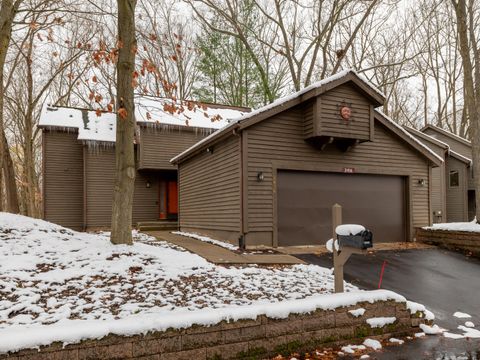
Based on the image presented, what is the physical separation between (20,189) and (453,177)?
31436 millimetres

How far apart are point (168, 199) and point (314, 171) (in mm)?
9998

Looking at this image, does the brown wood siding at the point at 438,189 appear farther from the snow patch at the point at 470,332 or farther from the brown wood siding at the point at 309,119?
the snow patch at the point at 470,332

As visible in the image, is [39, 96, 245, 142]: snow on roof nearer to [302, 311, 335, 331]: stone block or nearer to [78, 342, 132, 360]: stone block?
[302, 311, 335, 331]: stone block

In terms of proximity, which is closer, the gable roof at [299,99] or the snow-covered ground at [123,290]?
the snow-covered ground at [123,290]

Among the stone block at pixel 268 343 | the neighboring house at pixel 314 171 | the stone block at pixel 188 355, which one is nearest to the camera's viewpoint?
the stone block at pixel 188 355

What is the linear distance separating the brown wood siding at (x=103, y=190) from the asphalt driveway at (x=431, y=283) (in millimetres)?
11167

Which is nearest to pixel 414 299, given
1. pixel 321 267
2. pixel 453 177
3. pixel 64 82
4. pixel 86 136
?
pixel 321 267

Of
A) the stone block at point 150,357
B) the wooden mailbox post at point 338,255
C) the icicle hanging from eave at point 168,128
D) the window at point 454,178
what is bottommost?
the stone block at point 150,357

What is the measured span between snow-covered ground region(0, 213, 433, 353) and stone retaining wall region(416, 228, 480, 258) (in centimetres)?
548

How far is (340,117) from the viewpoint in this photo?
10211 millimetres

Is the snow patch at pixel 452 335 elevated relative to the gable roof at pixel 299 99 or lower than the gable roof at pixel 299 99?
lower

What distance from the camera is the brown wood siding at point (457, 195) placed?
20.3 meters

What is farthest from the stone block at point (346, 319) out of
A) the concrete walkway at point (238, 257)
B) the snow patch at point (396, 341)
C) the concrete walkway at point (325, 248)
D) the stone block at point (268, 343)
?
the concrete walkway at point (325, 248)

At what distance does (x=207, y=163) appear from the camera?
40.4ft
